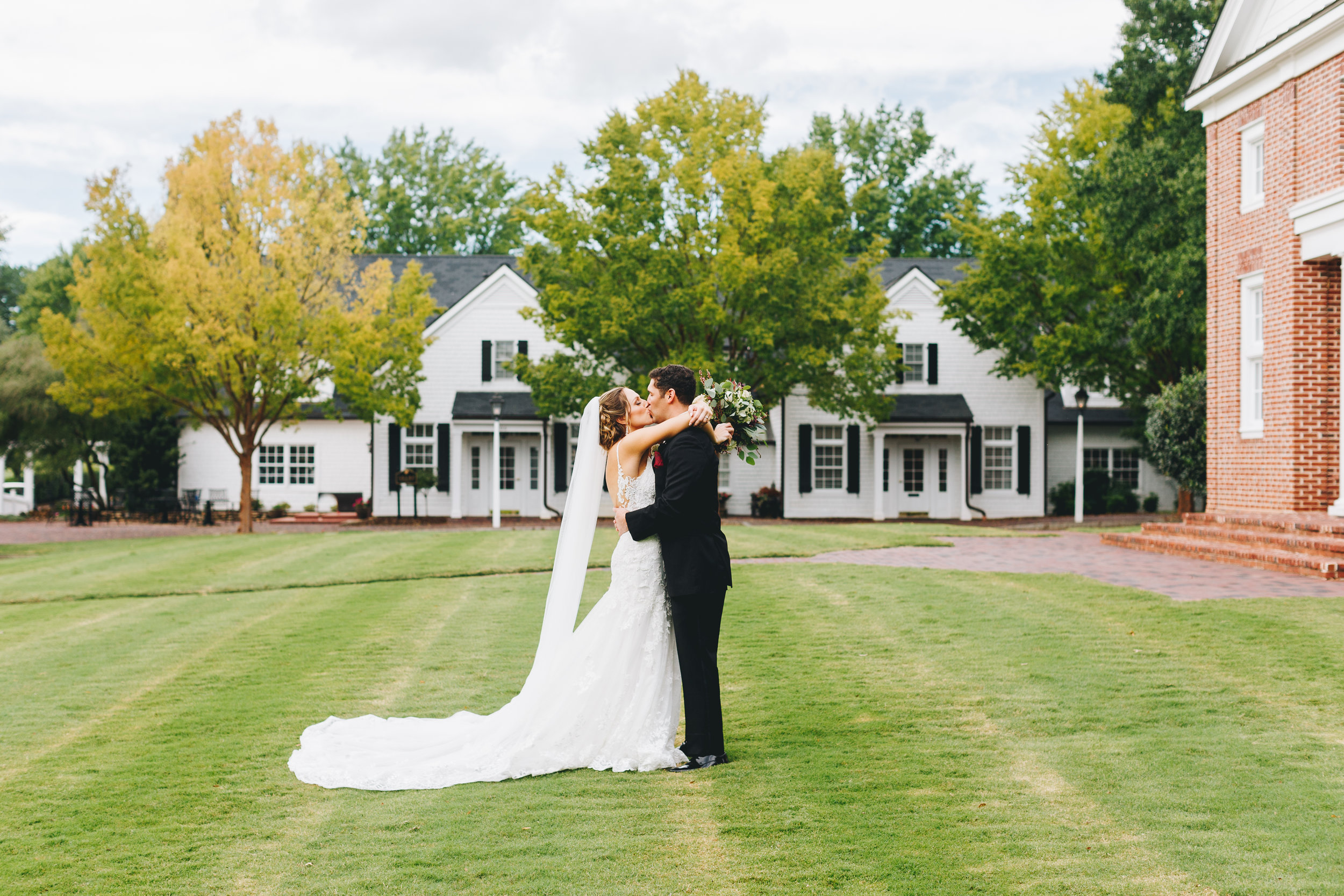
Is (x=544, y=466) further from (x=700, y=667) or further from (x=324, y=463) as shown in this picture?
(x=700, y=667)

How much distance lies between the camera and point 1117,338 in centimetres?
2522

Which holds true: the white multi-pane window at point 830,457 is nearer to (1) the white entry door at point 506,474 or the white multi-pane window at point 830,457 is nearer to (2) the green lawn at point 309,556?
(1) the white entry door at point 506,474

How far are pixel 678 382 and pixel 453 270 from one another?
99.3 ft

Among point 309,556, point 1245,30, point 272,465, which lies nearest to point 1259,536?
point 1245,30

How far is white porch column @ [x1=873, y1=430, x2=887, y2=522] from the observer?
97.6 feet

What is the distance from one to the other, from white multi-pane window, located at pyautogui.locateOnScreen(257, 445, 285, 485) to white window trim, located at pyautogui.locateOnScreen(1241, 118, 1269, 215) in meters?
25.9

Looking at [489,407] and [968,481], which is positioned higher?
[489,407]

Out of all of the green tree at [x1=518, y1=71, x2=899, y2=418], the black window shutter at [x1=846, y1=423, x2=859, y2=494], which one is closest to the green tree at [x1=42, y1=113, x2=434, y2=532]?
the green tree at [x1=518, y1=71, x2=899, y2=418]

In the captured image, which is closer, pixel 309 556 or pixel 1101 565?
pixel 1101 565

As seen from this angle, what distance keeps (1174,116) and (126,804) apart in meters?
23.2

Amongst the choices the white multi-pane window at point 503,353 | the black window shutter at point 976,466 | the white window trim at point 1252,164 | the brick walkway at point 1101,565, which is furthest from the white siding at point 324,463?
the white window trim at point 1252,164

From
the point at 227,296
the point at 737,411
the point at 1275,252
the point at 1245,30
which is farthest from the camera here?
the point at 227,296

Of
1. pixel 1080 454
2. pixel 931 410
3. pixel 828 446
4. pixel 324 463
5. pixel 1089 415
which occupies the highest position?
pixel 931 410

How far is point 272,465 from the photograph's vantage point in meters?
32.2
